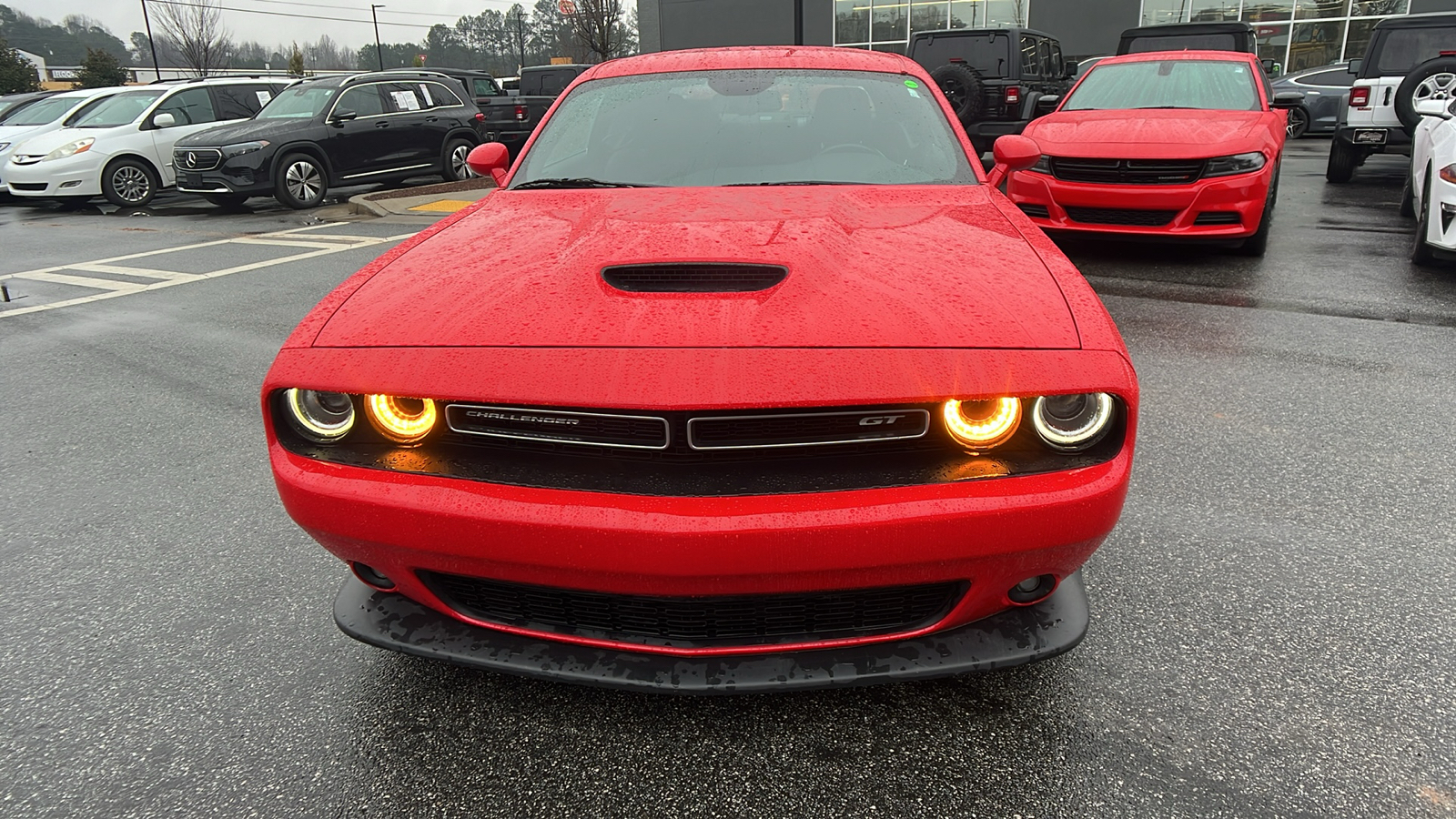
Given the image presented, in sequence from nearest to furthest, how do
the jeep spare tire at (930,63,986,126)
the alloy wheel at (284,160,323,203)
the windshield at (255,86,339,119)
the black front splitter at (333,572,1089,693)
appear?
the black front splitter at (333,572,1089,693) → the alloy wheel at (284,160,323,203) → the jeep spare tire at (930,63,986,126) → the windshield at (255,86,339,119)

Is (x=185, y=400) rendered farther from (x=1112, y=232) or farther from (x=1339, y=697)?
(x=1112, y=232)

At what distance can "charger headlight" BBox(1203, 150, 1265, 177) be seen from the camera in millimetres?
6309

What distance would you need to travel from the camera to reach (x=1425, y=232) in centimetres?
626

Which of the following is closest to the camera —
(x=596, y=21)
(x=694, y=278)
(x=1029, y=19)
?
(x=694, y=278)

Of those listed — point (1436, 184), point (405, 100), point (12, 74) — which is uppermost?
point (12, 74)

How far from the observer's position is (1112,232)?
262 inches

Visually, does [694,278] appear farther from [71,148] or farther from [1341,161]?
[71,148]

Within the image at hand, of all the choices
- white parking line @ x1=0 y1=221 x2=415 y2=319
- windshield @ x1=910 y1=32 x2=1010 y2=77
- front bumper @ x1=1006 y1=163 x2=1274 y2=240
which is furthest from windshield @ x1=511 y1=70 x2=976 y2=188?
windshield @ x1=910 y1=32 x2=1010 y2=77

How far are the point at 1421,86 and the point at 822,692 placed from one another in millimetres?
10635

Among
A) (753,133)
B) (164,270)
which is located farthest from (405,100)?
(753,133)

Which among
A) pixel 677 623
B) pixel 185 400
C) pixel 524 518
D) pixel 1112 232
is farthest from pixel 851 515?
pixel 1112 232

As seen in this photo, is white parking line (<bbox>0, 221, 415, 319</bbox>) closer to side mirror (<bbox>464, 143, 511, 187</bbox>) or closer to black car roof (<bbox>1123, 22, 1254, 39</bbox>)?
side mirror (<bbox>464, 143, 511, 187</bbox>)

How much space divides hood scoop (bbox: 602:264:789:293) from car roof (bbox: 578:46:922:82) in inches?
65.1

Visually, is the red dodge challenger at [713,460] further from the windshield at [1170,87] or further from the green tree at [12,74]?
the green tree at [12,74]
